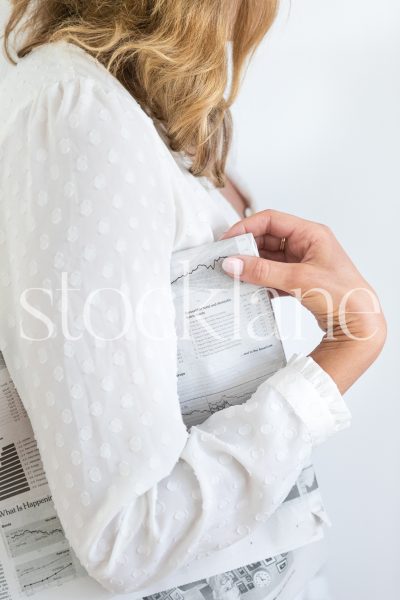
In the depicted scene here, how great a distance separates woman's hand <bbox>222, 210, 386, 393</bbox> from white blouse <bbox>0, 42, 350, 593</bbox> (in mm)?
78

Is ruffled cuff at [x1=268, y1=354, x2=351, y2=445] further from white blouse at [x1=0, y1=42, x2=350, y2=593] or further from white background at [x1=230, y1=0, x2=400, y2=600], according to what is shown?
white background at [x1=230, y1=0, x2=400, y2=600]

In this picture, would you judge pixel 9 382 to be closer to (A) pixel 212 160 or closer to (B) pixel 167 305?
(B) pixel 167 305

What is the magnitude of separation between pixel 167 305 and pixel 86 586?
0.30 meters

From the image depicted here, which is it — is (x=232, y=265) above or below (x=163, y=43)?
below

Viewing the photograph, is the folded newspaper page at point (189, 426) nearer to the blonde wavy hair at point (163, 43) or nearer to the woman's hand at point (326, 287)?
the woman's hand at point (326, 287)

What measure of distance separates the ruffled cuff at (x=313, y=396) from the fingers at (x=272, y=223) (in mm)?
189

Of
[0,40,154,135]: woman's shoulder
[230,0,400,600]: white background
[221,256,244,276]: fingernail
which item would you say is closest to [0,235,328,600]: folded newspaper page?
[221,256,244,276]: fingernail

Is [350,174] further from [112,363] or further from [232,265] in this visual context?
[112,363]

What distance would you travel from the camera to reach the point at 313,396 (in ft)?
1.97

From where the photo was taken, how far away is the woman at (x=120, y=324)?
1.68ft

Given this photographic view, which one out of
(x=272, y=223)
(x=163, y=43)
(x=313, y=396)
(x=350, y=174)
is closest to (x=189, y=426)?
(x=313, y=396)

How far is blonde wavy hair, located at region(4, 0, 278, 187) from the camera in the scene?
25.8 inches

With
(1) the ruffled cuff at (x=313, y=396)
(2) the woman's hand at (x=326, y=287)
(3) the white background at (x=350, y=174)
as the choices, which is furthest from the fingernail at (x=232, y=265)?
(3) the white background at (x=350, y=174)

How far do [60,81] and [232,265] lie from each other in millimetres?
227
